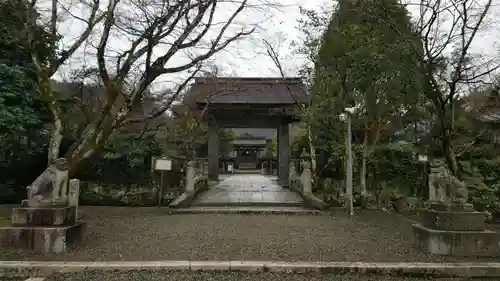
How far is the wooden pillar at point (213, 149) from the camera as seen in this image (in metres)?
21.7

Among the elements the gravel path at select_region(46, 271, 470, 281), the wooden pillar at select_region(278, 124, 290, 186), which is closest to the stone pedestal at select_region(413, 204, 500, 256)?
the gravel path at select_region(46, 271, 470, 281)

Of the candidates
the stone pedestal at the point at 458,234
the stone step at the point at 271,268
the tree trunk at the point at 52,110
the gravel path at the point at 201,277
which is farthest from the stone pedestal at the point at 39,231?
the stone pedestal at the point at 458,234

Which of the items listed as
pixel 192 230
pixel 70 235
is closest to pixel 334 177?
pixel 192 230

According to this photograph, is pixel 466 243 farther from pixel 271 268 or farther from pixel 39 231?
pixel 39 231

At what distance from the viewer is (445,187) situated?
722cm

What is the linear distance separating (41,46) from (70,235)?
715cm

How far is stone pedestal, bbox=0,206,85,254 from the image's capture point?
684cm

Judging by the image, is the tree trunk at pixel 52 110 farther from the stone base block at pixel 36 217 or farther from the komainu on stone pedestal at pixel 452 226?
the komainu on stone pedestal at pixel 452 226

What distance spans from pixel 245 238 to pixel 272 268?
2.27 meters

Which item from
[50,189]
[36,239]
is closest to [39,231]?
[36,239]

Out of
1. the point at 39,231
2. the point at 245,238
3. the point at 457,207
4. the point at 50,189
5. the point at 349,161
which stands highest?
the point at 349,161

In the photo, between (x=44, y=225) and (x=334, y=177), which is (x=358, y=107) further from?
(x=44, y=225)

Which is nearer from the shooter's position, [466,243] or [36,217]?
[466,243]

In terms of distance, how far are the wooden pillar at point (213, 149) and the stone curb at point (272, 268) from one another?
15.6 meters
